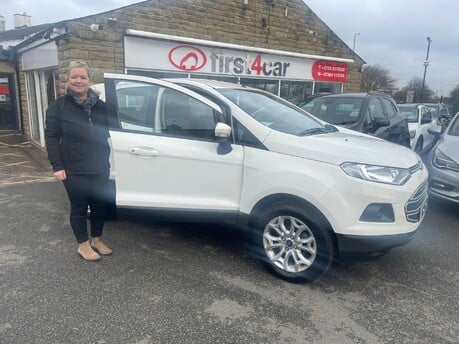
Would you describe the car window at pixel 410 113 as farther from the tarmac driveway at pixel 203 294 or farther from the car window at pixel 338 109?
the tarmac driveway at pixel 203 294

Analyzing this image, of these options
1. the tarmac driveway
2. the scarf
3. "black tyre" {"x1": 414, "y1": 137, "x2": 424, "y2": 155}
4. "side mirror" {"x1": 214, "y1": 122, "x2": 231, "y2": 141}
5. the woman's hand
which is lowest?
the tarmac driveway

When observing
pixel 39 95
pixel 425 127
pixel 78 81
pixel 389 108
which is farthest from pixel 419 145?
pixel 39 95

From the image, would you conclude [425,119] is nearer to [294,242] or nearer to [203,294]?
[294,242]

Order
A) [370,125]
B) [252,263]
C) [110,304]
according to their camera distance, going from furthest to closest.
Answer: [370,125], [252,263], [110,304]

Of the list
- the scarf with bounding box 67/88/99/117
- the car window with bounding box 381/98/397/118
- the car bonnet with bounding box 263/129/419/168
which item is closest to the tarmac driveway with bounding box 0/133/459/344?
the car bonnet with bounding box 263/129/419/168

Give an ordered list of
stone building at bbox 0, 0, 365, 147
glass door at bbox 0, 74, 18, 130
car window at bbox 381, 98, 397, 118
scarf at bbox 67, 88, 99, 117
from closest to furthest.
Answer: scarf at bbox 67, 88, 99, 117 < car window at bbox 381, 98, 397, 118 < stone building at bbox 0, 0, 365, 147 < glass door at bbox 0, 74, 18, 130

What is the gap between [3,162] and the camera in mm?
8242

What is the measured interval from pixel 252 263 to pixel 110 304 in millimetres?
1365

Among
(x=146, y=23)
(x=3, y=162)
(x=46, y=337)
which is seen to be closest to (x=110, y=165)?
(x=46, y=337)

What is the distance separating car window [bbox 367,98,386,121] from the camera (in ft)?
21.3

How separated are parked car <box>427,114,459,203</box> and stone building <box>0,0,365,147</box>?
18.6ft

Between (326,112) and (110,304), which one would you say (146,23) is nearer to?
(326,112)

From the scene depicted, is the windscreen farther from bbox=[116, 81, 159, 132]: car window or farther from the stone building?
the stone building

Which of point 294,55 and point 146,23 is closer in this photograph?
point 146,23
